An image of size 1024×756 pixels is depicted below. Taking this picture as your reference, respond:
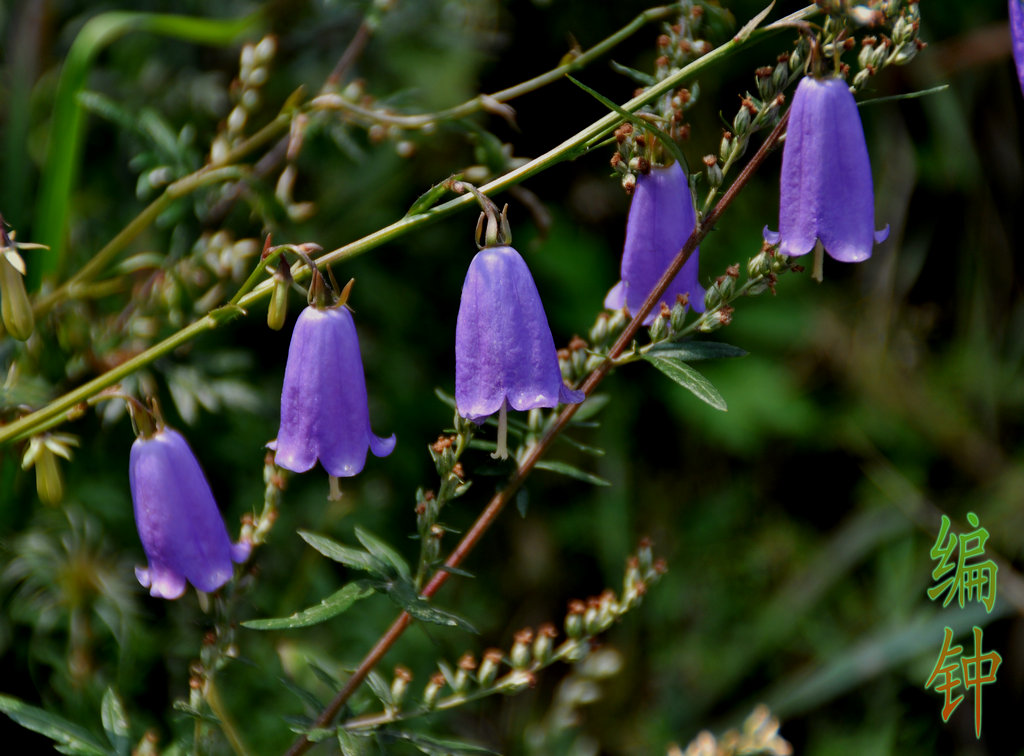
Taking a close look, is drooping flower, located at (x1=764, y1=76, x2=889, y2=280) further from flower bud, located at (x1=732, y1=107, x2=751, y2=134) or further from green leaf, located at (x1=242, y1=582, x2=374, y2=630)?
green leaf, located at (x1=242, y1=582, x2=374, y2=630)

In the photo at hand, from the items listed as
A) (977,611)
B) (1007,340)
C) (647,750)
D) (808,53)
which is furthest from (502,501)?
(1007,340)

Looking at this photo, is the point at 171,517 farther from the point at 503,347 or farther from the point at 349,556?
the point at 503,347

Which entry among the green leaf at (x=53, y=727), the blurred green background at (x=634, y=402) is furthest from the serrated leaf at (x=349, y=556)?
the blurred green background at (x=634, y=402)

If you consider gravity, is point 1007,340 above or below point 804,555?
above

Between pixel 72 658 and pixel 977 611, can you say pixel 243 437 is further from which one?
pixel 977 611

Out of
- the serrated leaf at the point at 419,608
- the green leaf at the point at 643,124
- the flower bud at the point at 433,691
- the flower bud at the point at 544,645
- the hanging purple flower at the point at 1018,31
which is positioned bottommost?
the flower bud at the point at 433,691

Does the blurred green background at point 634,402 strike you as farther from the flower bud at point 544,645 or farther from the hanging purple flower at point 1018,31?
the hanging purple flower at point 1018,31
